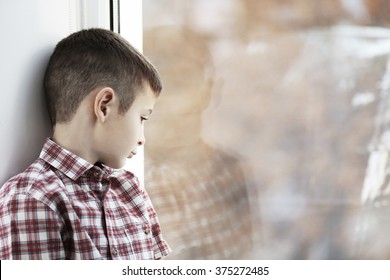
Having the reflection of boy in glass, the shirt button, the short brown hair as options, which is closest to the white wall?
the short brown hair

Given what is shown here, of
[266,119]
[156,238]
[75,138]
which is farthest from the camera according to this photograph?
[266,119]

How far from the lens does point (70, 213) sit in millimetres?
812

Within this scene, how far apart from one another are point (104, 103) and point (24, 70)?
13 cm

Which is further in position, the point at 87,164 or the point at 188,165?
the point at 188,165

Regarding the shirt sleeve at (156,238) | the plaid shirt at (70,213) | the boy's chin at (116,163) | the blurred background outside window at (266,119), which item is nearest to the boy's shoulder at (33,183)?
the plaid shirt at (70,213)

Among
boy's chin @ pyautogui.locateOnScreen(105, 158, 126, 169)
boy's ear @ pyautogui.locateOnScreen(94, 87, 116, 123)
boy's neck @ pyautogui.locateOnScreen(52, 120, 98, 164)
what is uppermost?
boy's ear @ pyautogui.locateOnScreen(94, 87, 116, 123)

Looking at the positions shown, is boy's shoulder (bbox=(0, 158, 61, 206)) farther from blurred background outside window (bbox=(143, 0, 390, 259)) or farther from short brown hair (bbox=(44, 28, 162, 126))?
blurred background outside window (bbox=(143, 0, 390, 259))

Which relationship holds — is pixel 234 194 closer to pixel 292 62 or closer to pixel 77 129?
pixel 292 62

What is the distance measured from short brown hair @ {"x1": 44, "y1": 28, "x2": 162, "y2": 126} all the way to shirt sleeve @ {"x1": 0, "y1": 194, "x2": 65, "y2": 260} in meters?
0.16

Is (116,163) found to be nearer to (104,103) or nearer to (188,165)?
(104,103)

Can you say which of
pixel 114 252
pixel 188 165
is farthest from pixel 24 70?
pixel 188 165

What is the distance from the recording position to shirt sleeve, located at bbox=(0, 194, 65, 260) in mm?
778
